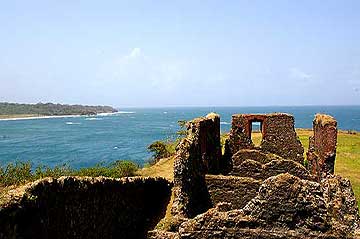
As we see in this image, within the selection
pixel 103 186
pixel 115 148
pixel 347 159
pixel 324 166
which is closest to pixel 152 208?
pixel 103 186

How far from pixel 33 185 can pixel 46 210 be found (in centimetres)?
64

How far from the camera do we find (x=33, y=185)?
8.43 meters

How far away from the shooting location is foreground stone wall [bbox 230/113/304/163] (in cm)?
2333

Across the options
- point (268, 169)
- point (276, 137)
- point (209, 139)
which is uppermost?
point (209, 139)

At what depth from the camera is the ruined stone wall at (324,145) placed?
1828 cm

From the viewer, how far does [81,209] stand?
9.86m

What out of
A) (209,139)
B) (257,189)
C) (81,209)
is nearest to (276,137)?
(209,139)

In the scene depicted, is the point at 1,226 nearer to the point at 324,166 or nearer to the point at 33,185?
the point at 33,185

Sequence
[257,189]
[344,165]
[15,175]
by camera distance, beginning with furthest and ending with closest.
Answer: [344,165], [15,175], [257,189]

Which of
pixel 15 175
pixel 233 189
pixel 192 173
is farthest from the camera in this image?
pixel 15 175

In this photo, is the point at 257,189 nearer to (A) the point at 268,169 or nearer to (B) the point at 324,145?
(A) the point at 268,169

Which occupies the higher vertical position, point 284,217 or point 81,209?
point 284,217

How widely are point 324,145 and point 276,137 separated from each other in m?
5.01

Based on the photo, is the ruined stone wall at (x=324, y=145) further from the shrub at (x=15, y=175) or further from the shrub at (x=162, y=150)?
the shrub at (x=162, y=150)
